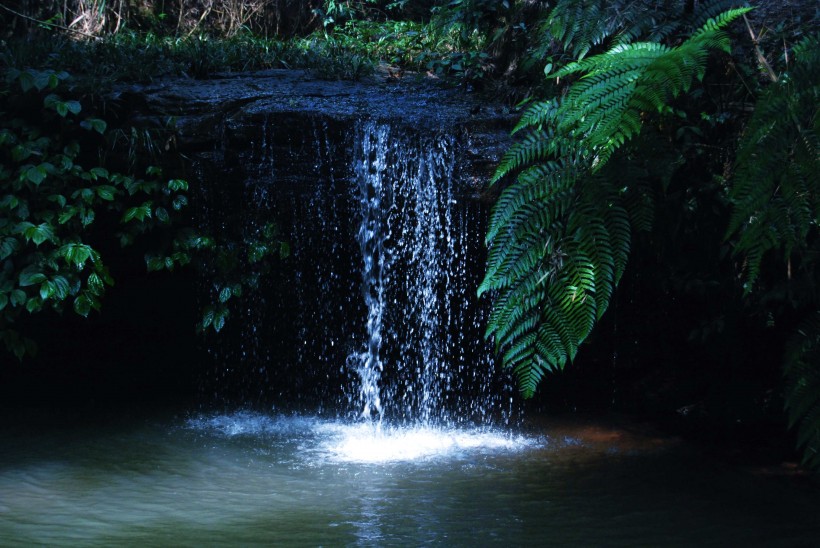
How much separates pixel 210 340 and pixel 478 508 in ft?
9.74

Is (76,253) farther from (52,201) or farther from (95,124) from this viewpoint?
(95,124)

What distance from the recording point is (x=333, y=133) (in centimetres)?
510

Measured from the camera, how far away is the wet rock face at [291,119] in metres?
4.95

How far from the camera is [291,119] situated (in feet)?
16.7

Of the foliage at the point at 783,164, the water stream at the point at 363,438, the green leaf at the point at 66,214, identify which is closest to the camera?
Answer: the foliage at the point at 783,164

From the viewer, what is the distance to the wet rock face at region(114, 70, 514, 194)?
4.95 m

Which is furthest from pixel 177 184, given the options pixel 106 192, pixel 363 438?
pixel 363 438

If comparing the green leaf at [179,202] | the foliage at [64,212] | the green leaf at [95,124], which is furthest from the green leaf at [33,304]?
the green leaf at [95,124]

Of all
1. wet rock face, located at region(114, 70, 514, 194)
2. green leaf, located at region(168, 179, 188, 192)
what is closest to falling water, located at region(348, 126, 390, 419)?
wet rock face, located at region(114, 70, 514, 194)

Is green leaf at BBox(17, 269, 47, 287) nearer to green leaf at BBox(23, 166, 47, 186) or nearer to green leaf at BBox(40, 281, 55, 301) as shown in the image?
green leaf at BBox(40, 281, 55, 301)

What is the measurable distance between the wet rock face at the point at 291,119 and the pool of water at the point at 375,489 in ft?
5.29

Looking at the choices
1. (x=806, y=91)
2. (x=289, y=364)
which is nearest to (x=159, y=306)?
(x=289, y=364)

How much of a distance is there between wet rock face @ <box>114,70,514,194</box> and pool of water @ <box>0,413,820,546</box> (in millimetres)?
1612

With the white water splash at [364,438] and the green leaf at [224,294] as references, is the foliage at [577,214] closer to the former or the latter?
the white water splash at [364,438]
